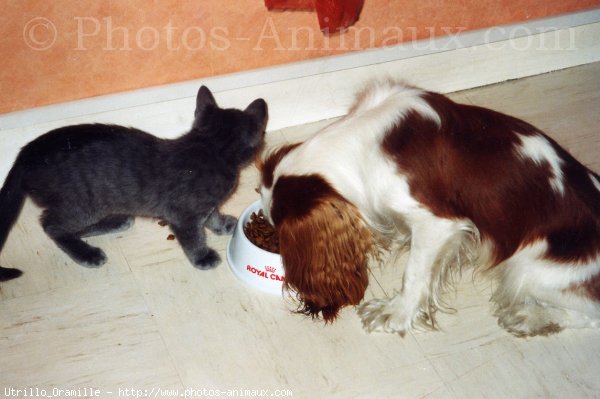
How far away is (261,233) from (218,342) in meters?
0.41

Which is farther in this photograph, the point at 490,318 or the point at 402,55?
→ the point at 402,55

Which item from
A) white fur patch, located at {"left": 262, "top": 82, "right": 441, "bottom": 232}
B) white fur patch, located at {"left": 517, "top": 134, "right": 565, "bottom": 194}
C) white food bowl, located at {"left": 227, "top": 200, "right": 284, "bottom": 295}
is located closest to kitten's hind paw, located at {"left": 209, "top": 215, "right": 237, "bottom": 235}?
white food bowl, located at {"left": 227, "top": 200, "right": 284, "bottom": 295}

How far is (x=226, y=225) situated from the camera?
2.89m

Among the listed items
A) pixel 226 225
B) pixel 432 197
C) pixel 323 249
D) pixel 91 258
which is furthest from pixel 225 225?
pixel 432 197

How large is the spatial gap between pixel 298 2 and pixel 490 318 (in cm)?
147

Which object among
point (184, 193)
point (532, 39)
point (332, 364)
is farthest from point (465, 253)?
point (532, 39)

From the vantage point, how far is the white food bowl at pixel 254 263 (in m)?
2.58

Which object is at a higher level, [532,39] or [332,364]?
[532,39]

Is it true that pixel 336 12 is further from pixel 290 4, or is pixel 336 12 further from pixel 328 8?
pixel 290 4

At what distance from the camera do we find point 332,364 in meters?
2.44

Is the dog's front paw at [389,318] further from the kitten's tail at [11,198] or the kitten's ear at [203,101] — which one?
the kitten's tail at [11,198]

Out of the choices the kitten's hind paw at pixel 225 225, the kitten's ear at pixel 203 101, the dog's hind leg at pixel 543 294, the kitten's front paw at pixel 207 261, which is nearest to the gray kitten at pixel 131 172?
the kitten's ear at pixel 203 101

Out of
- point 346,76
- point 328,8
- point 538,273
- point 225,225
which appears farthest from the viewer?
point 346,76

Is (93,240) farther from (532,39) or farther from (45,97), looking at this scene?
(532,39)
